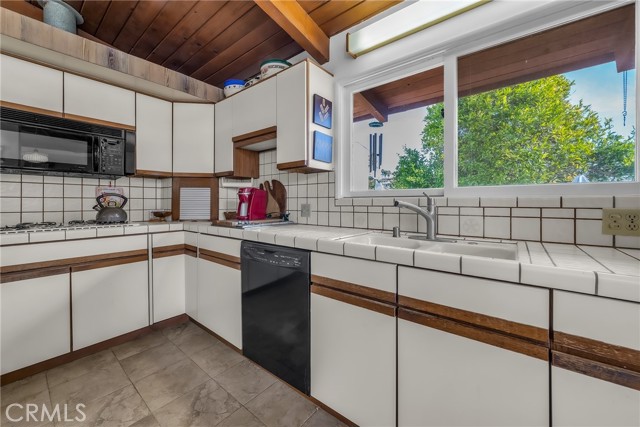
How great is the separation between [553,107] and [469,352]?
1218mm

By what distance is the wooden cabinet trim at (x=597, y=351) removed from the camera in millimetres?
657

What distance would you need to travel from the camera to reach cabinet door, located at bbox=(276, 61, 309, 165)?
1.79m

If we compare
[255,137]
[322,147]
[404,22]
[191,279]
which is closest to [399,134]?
[322,147]

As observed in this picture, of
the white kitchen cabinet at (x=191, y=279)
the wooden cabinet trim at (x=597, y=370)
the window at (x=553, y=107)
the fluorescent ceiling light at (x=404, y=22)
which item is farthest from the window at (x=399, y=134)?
the white kitchen cabinet at (x=191, y=279)

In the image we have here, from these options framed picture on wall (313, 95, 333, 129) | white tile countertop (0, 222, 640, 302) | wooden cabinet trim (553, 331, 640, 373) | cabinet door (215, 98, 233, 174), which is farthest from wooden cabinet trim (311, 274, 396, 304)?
cabinet door (215, 98, 233, 174)

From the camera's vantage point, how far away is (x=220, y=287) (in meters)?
1.85

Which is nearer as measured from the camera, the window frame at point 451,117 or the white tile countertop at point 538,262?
the white tile countertop at point 538,262

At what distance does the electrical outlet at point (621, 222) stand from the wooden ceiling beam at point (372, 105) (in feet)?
4.18

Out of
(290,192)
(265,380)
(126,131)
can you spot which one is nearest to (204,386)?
(265,380)

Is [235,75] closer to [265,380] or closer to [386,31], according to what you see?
[386,31]

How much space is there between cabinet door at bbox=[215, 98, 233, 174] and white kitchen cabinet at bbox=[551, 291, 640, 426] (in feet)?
7.60

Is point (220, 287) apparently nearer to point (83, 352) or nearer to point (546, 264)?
point (83, 352)

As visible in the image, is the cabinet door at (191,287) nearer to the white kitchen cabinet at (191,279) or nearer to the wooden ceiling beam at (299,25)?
the white kitchen cabinet at (191,279)

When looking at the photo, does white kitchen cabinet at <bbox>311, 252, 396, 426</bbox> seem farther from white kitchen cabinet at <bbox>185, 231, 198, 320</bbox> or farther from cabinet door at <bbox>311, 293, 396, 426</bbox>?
white kitchen cabinet at <bbox>185, 231, 198, 320</bbox>
